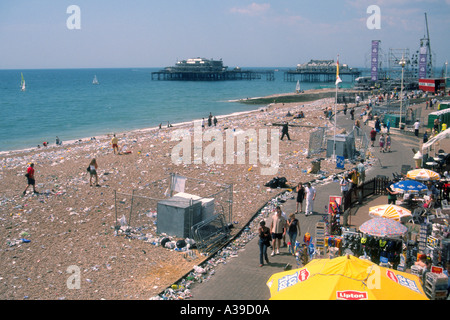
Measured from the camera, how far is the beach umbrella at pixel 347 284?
5.15 metres

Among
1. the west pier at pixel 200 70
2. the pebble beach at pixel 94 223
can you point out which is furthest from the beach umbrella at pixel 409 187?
the west pier at pixel 200 70

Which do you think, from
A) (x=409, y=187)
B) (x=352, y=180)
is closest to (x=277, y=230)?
(x=409, y=187)

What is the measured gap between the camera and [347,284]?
5.25m

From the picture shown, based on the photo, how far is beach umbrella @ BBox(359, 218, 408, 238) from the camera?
8.25 m

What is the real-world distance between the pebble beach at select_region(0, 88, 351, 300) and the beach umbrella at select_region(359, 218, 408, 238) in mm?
3841

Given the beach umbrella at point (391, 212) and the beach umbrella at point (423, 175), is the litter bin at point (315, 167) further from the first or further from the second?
the beach umbrella at point (391, 212)

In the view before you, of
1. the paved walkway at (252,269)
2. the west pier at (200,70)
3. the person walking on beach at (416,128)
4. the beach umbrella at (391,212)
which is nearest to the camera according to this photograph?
the paved walkway at (252,269)

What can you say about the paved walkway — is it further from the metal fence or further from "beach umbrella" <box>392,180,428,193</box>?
"beach umbrella" <box>392,180,428,193</box>

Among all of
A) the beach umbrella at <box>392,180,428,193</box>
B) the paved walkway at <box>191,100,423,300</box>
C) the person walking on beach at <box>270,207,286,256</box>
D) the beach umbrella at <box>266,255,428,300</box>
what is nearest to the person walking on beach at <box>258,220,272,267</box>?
the paved walkway at <box>191,100,423,300</box>

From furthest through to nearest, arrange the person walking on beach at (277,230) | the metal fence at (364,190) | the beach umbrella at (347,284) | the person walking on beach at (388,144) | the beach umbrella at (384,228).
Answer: the person walking on beach at (388,144) → the metal fence at (364,190) → the person walking on beach at (277,230) → the beach umbrella at (384,228) → the beach umbrella at (347,284)

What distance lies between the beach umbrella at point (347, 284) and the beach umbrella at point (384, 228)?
2453 mm

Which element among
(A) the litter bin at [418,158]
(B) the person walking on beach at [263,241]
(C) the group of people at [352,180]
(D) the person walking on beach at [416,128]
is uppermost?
(D) the person walking on beach at [416,128]
